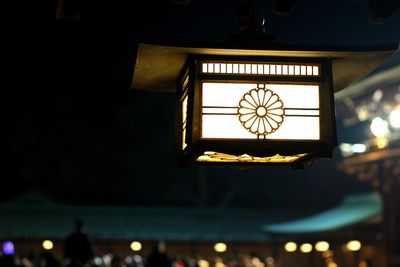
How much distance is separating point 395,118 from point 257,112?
16.2 metres

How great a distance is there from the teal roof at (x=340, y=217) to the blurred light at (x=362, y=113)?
19.5ft

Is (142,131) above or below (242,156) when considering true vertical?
above

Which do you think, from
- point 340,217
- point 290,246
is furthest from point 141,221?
point 340,217

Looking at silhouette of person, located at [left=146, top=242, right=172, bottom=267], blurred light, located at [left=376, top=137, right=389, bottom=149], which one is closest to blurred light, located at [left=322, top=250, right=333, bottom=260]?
blurred light, located at [left=376, top=137, right=389, bottom=149]

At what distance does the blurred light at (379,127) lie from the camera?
64.5 ft

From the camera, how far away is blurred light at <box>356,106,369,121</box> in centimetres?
2019

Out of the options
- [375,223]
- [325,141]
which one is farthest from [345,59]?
[375,223]

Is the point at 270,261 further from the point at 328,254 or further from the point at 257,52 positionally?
the point at 257,52

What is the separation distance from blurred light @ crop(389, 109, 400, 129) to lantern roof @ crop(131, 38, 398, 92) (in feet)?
50.7

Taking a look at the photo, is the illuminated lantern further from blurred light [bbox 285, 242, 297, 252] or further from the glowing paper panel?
blurred light [bbox 285, 242, 297, 252]

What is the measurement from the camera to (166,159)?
32281 millimetres

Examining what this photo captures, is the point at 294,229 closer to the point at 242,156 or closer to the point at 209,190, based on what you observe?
the point at 209,190

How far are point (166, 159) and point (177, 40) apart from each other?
28.8 meters

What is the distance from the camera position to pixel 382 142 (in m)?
20.1
